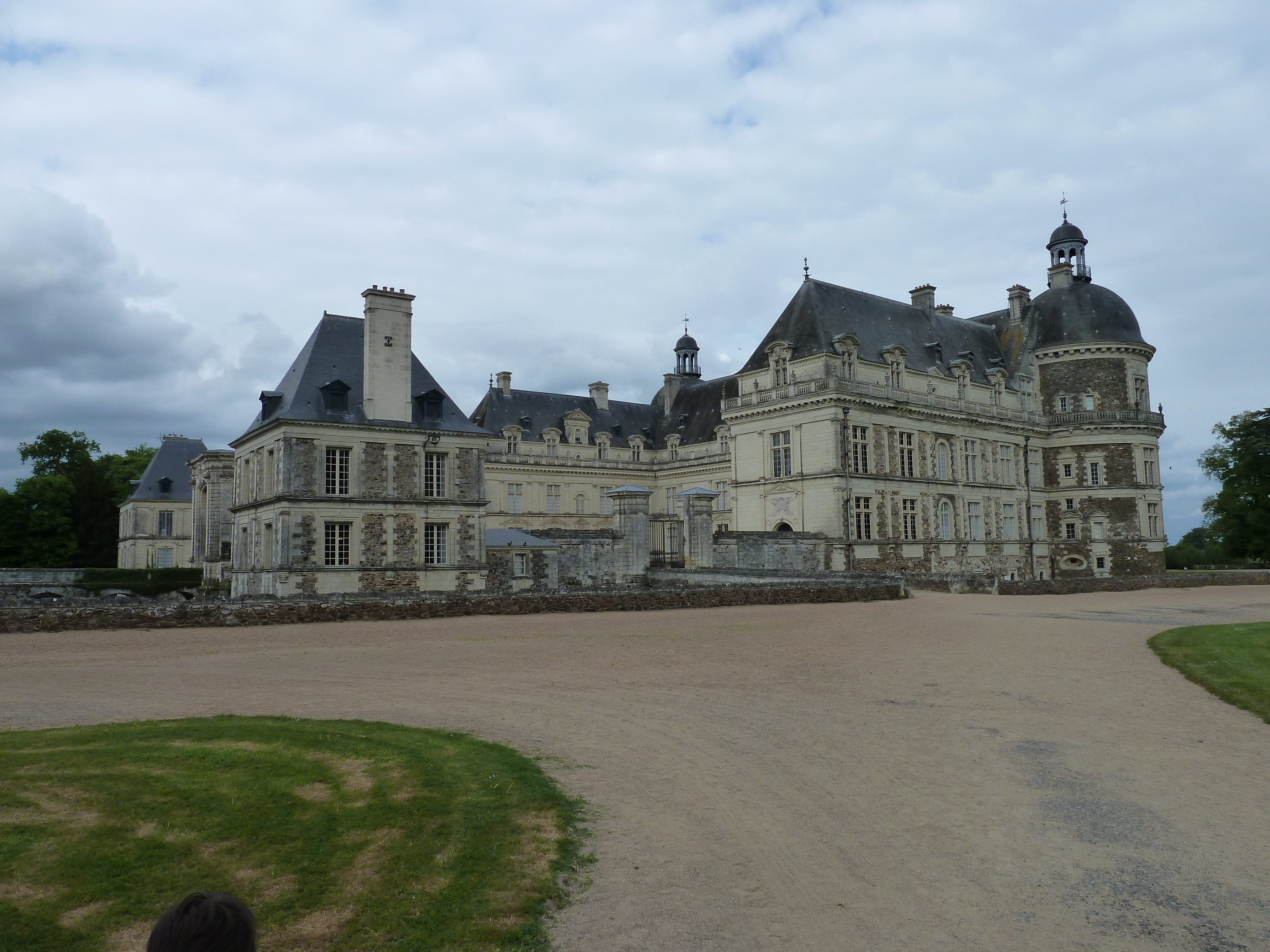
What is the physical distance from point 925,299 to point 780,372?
12.3m

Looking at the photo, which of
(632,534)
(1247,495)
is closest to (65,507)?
(632,534)

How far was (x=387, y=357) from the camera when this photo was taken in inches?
1183

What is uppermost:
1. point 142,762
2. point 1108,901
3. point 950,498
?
point 950,498

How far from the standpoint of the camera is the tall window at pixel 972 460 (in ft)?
144

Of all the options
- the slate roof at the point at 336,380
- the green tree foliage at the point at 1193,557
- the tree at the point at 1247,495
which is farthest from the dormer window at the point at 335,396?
the green tree foliage at the point at 1193,557

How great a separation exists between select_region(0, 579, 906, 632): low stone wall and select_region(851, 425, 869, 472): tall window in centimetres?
1252

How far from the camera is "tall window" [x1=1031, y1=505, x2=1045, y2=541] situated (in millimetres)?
47625

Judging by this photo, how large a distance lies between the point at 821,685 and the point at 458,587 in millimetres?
20360

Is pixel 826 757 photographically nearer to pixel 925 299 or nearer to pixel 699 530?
pixel 699 530

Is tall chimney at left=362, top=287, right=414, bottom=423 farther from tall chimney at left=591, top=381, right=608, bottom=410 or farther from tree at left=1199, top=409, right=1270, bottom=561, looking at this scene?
tree at left=1199, top=409, right=1270, bottom=561

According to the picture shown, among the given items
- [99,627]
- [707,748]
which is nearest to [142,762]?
[707,748]

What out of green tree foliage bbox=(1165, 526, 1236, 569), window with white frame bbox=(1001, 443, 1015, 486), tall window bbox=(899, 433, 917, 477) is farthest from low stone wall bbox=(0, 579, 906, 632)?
green tree foliage bbox=(1165, 526, 1236, 569)

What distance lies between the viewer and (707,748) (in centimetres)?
843

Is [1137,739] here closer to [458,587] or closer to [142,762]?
[142,762]
